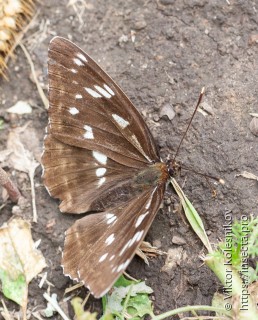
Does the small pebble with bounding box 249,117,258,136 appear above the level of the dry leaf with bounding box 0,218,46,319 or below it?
below

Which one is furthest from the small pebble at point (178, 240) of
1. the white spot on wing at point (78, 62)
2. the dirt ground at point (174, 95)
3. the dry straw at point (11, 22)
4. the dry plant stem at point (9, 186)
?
the dry straw at point (11, 22)

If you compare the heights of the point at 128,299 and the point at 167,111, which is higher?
the point at 167,111

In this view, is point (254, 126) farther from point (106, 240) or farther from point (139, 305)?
point (139, 305)

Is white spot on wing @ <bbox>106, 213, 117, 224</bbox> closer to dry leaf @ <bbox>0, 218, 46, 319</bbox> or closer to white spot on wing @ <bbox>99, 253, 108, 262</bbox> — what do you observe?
white spot on wing @ <bbox>99, 253, 108, 262</bbox>
